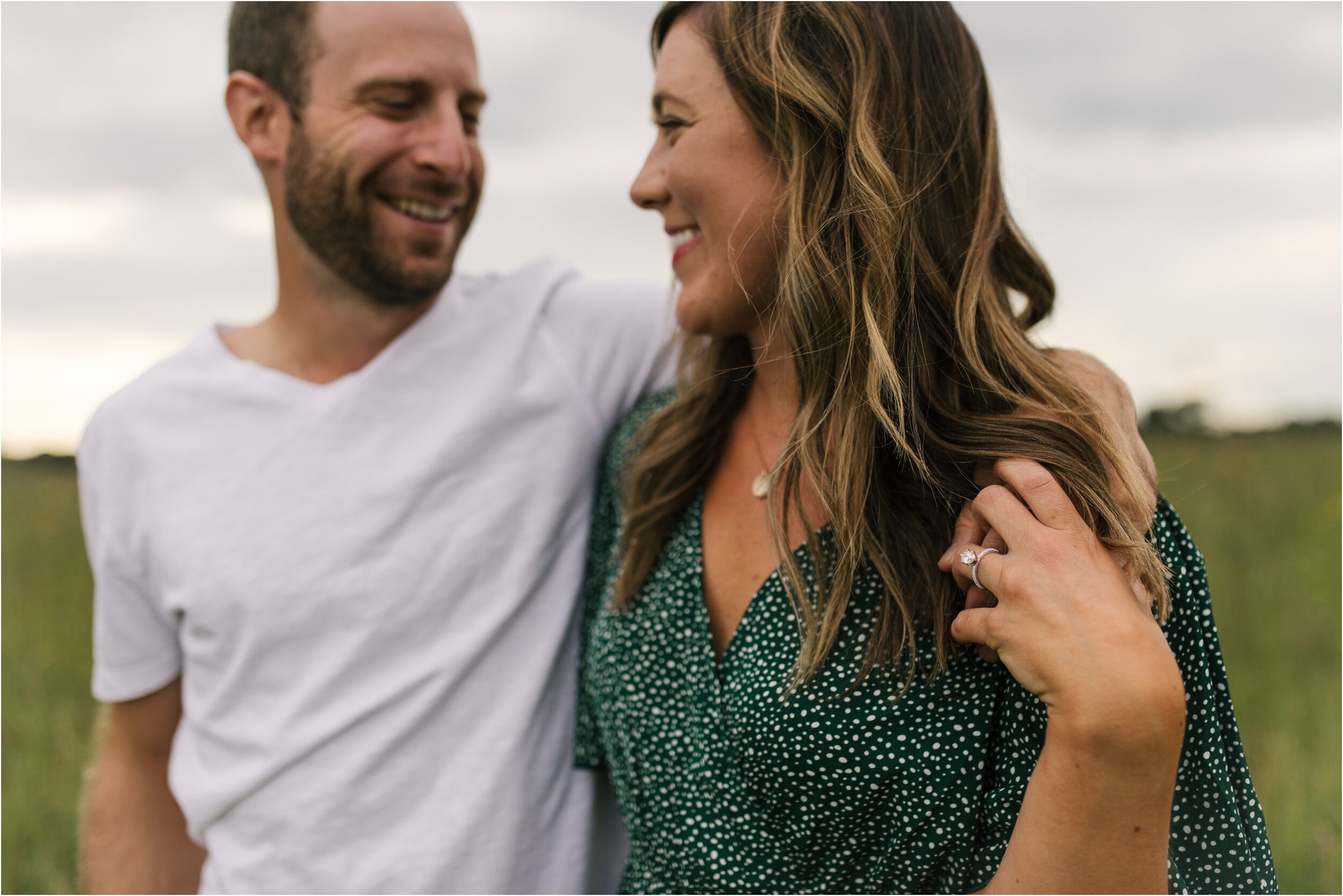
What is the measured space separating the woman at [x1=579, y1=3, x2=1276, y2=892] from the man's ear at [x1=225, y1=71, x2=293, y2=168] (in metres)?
0.92

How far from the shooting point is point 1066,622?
121 cm

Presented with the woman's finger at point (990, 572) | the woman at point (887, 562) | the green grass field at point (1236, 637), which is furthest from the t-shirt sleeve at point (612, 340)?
the green grass field at point (1236, 637)

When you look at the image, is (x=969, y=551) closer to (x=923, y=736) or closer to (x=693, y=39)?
(x=923, y=736)

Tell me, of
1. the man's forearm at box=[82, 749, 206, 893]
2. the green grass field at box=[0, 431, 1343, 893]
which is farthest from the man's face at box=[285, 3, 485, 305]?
the green grass field at box=[0, 431, 1343, 893]

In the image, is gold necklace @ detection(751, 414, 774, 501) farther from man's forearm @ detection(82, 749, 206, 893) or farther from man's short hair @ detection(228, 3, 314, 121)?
man's forearm @ detection(82, 749, 206, 893)

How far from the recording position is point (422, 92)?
2100mm

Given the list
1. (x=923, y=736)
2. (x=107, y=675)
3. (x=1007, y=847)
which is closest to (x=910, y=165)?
(x=923, y=736)

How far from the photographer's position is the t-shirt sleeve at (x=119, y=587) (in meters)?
2.10

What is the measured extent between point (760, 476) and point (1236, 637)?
2.76m

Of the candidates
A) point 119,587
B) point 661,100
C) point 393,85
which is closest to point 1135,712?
point 661,100

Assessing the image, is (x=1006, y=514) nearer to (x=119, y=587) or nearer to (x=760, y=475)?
(x=760, y=475)

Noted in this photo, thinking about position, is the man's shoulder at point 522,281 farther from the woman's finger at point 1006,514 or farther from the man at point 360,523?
the woman's finger at point 1006,514

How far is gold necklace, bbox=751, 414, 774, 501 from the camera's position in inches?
66.6

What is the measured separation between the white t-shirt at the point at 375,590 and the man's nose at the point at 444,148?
29 cm
